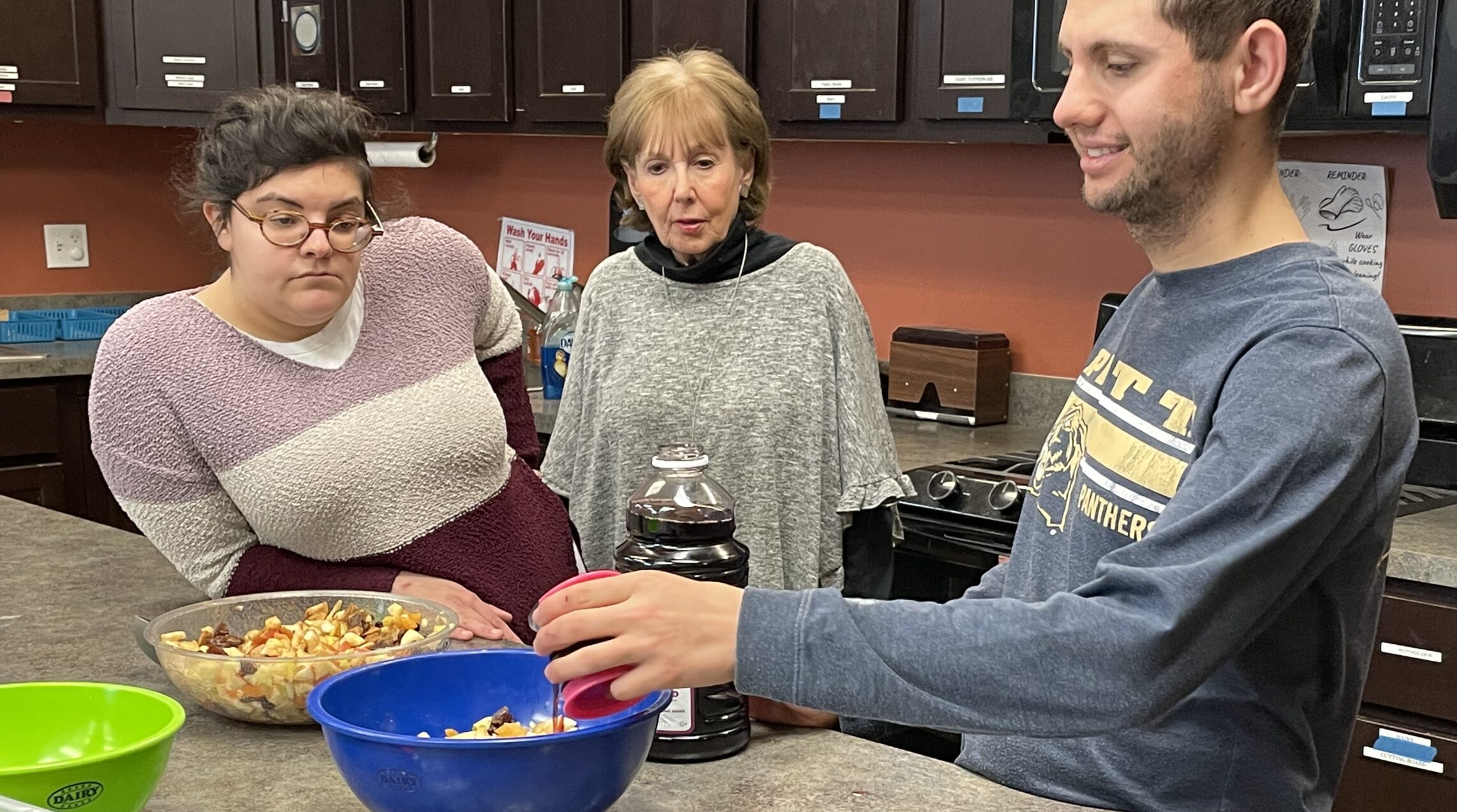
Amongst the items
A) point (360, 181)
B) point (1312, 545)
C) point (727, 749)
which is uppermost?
point (360, 181)

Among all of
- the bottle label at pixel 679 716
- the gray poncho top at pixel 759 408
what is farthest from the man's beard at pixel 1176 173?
the gray poncho top at pixel 759 408

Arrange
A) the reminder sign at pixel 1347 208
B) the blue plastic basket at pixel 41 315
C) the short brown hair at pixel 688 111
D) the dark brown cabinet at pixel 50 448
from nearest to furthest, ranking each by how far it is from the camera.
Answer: the short brown hair at pixel 688 111
the reminder sign at pixel 1347 208
the dark brown cabinet at pixel 50 448
the blue plastic basket at pixel 41 315

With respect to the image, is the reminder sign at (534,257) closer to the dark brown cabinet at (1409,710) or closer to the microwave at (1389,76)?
the microwave at (1389,76)

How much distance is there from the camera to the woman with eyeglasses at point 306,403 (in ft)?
5.64

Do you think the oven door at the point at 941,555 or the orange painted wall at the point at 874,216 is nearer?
the oven door at the point at 941,555

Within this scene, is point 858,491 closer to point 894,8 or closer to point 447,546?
point 447,546

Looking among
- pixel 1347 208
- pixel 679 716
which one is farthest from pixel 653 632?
pixel 1347 208

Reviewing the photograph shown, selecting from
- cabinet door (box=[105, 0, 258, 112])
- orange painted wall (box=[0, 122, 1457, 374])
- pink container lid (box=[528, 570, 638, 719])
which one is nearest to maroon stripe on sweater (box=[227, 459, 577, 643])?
pink container lid (box=[528, 570, 638, 719])

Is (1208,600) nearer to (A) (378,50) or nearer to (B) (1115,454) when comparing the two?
(B) (1115,454)

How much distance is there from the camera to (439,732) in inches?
52.4

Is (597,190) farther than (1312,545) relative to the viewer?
Yes

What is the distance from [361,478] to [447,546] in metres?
0.15

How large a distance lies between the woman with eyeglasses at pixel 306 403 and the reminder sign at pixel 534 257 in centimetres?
230

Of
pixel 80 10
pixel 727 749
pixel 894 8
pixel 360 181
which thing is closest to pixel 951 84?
pixel 894 8
